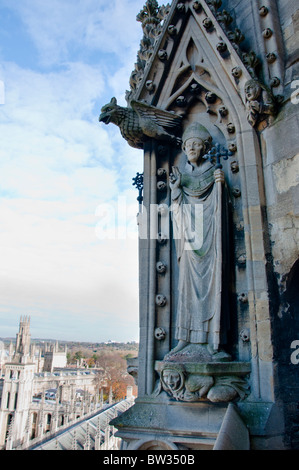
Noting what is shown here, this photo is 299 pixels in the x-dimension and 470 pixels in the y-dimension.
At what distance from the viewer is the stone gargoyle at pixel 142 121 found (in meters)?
6.27

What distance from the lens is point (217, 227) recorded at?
5105 mm

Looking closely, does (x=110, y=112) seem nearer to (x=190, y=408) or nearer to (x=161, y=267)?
(x=161, y=267)

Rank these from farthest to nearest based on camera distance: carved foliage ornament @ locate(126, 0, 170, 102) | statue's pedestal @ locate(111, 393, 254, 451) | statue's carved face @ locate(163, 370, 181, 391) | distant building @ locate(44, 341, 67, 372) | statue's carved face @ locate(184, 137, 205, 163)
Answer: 1. distant building @ locate(44, 341, 67, 372)
2. carved foliage ornament @ locate(126, 0, 170, 102)
3. statue's carved face @ locate(184, 137, 205, 163)
4. statue's carved face @ locate(163, 370, 181, 391)
5. statue's pedestal @ locate(111, 393, 254, 451)

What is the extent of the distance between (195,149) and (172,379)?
130 inches

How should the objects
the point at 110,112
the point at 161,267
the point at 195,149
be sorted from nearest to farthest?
the point at 161,267 < the point at 195,149 < the point at 110,112

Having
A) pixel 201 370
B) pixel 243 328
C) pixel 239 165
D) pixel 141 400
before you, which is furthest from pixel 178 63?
pixel 141 400

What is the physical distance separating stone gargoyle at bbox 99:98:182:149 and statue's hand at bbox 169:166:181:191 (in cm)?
70

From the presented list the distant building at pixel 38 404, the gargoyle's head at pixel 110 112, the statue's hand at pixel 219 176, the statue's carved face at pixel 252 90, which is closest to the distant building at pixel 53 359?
the distant building at pixel 38 404

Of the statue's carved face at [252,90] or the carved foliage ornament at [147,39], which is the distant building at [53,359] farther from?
the statue's carved face at [252,90]

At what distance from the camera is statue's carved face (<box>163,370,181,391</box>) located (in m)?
4.62

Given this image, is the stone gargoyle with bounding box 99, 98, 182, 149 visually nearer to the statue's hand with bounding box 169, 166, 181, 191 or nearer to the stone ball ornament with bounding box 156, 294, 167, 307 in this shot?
the statue's hand with bounding box 169, 166, 181, 191

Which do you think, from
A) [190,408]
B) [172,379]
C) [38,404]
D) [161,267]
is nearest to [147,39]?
[161,267]

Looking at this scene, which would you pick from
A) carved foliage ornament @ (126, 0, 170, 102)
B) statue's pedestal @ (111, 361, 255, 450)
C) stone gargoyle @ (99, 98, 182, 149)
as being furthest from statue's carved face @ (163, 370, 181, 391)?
carved foliage ornament @ (126, 0, 170, 102)

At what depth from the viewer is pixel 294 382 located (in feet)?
14.7
